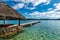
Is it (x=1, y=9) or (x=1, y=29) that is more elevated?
(x=1, y=9)

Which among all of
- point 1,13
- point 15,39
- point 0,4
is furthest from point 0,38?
point 0,4

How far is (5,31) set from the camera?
1470cm

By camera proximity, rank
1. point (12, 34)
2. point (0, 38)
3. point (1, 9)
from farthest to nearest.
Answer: point (12, 34) < point (1, 9) < point (0, 38)

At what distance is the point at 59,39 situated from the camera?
615 inches

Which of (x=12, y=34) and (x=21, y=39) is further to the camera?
(x=12, y=34)

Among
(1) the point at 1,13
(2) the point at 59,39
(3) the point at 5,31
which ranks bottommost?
(2) the point at 59,39

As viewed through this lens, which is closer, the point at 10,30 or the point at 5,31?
the point at 5,31

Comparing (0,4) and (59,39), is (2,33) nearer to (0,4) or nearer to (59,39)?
(0,4)

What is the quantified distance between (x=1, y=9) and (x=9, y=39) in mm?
3254

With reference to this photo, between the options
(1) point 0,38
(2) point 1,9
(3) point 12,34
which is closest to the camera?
(1) point 0,38

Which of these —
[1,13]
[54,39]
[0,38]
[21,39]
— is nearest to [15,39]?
[21,39]

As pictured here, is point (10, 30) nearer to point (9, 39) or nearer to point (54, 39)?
point (9, 39)

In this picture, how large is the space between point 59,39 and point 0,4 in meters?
7.26

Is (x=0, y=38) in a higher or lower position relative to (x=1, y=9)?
lower
